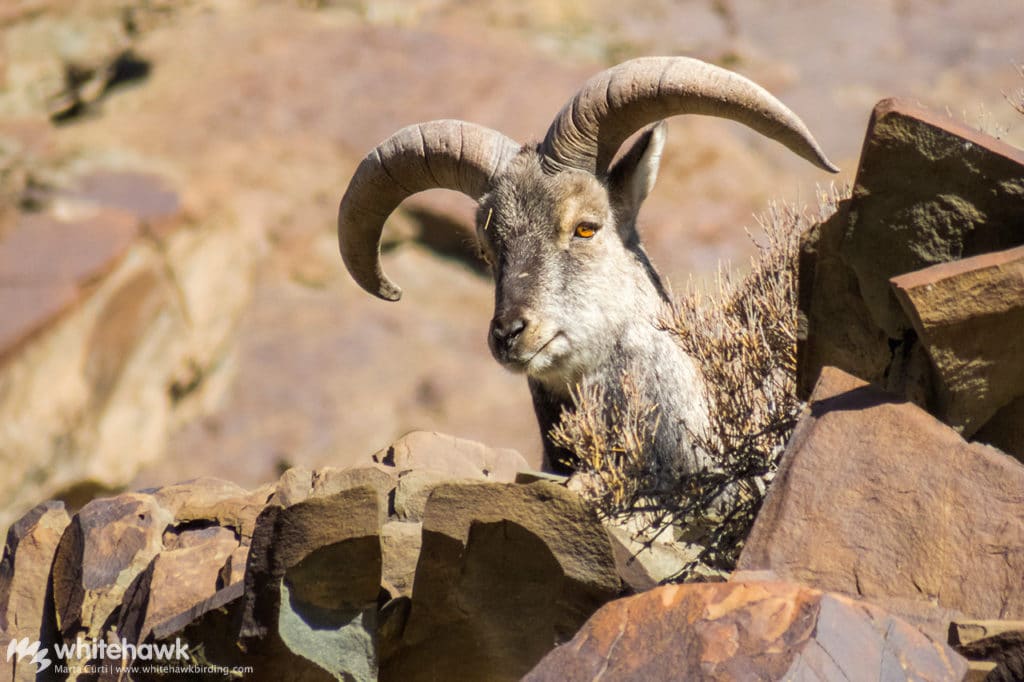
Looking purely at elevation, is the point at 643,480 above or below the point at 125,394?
above

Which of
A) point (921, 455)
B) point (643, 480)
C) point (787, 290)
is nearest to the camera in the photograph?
point (921, 455)

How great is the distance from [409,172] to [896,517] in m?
3.98

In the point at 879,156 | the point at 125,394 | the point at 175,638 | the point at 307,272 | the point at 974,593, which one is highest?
the point at 879,156

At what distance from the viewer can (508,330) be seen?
640 cm

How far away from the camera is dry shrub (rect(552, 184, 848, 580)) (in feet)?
17.2

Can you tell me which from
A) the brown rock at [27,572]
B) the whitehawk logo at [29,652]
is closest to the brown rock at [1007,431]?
the whitehawk logo at [29,652]

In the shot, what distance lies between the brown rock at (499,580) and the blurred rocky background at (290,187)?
1037cm

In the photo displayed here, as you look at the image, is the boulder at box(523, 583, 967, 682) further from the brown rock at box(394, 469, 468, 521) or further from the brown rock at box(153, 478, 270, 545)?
the brown rock at box(153, 478, 270, 545)

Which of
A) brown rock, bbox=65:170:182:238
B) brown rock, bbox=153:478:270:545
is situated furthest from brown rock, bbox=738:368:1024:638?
brown rock, bbox=65:170:182:238

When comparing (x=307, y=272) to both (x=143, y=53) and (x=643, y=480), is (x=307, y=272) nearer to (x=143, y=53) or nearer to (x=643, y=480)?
(x=143, y=53)

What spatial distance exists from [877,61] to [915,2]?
203 cm

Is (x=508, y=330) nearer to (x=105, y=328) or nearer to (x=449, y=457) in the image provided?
(x=449, y=457)

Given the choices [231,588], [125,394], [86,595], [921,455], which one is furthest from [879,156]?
[125,394]

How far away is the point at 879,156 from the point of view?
4.65 meters
